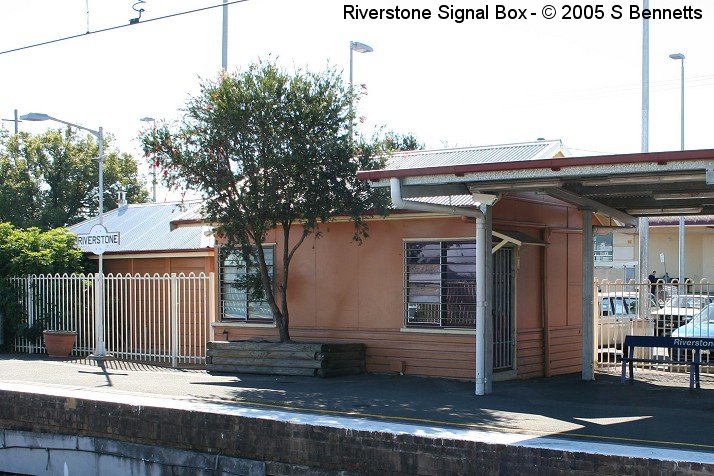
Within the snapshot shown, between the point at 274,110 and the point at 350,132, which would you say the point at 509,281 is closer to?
the point at 350,132

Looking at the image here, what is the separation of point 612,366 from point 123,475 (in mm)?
9692

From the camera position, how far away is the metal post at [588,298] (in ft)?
48.9

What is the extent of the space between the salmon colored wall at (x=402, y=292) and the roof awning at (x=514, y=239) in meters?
0.16

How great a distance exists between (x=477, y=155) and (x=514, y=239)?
2294mm

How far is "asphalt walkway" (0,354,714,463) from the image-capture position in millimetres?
9531

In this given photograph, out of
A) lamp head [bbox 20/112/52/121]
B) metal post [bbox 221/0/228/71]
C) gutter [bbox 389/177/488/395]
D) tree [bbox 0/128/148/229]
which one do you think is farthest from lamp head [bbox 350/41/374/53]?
tree [bbox 0/128/148/229]

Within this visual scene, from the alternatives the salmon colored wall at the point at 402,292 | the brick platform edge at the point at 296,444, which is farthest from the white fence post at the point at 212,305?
the brick platform edge at the point at 296,444

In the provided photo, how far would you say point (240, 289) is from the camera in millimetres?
16797

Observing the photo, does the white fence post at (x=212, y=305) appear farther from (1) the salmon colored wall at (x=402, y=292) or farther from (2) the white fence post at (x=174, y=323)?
(1) the salmon colored wall at (x=402, y=292)

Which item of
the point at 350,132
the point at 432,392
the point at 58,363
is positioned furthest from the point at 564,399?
the point at 58,363

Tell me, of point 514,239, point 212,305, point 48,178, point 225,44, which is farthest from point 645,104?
point 48,178

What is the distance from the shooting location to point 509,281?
596 inches

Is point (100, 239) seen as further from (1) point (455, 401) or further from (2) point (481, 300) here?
(1) point (455, 401)

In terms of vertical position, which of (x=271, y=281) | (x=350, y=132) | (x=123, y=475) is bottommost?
(x=123, y=475)
